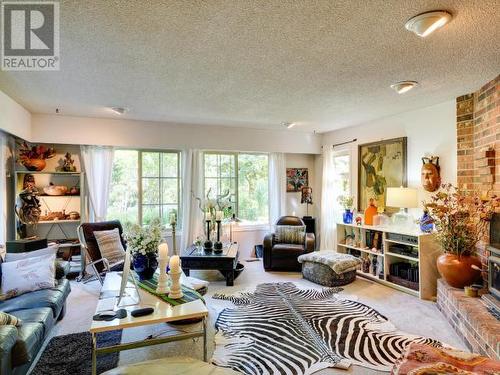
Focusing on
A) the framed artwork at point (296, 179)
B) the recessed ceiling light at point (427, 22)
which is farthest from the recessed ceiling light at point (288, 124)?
the recessed ceiling light at point (427, 22)

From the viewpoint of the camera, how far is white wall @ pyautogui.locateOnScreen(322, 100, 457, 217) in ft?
12.5

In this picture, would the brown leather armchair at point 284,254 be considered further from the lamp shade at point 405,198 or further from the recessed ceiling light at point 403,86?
the recessed ceiling light at point 403,86

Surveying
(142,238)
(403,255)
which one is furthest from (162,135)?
(403,255)

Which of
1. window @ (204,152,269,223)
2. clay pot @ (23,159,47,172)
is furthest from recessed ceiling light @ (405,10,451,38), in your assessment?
clay pot @ (23,159,47,172)

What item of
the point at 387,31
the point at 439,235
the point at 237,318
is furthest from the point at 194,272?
the point at 387,31

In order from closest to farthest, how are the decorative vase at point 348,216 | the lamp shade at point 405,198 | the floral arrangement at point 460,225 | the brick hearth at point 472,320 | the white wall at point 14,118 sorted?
1. the brick hearth at point 472,320
2. the floral arrangement at point 460,225
3. the white wall at point 14,118
4. the lamp shade at point 405,198
5. the decorative vase at point 348,216

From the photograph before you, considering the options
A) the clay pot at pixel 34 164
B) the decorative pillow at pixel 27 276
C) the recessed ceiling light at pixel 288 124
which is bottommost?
the decorative pillow at pixel 27 276

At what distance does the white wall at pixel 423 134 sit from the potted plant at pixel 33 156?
511cm

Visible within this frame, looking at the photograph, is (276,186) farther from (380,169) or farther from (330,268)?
(330,268)

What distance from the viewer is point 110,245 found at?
13.8ft

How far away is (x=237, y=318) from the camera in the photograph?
3.17 m

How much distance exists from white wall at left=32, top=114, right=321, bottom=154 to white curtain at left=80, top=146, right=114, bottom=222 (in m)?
0.20

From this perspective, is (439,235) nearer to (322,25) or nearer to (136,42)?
(322,25)

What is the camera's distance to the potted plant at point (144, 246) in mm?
2910
